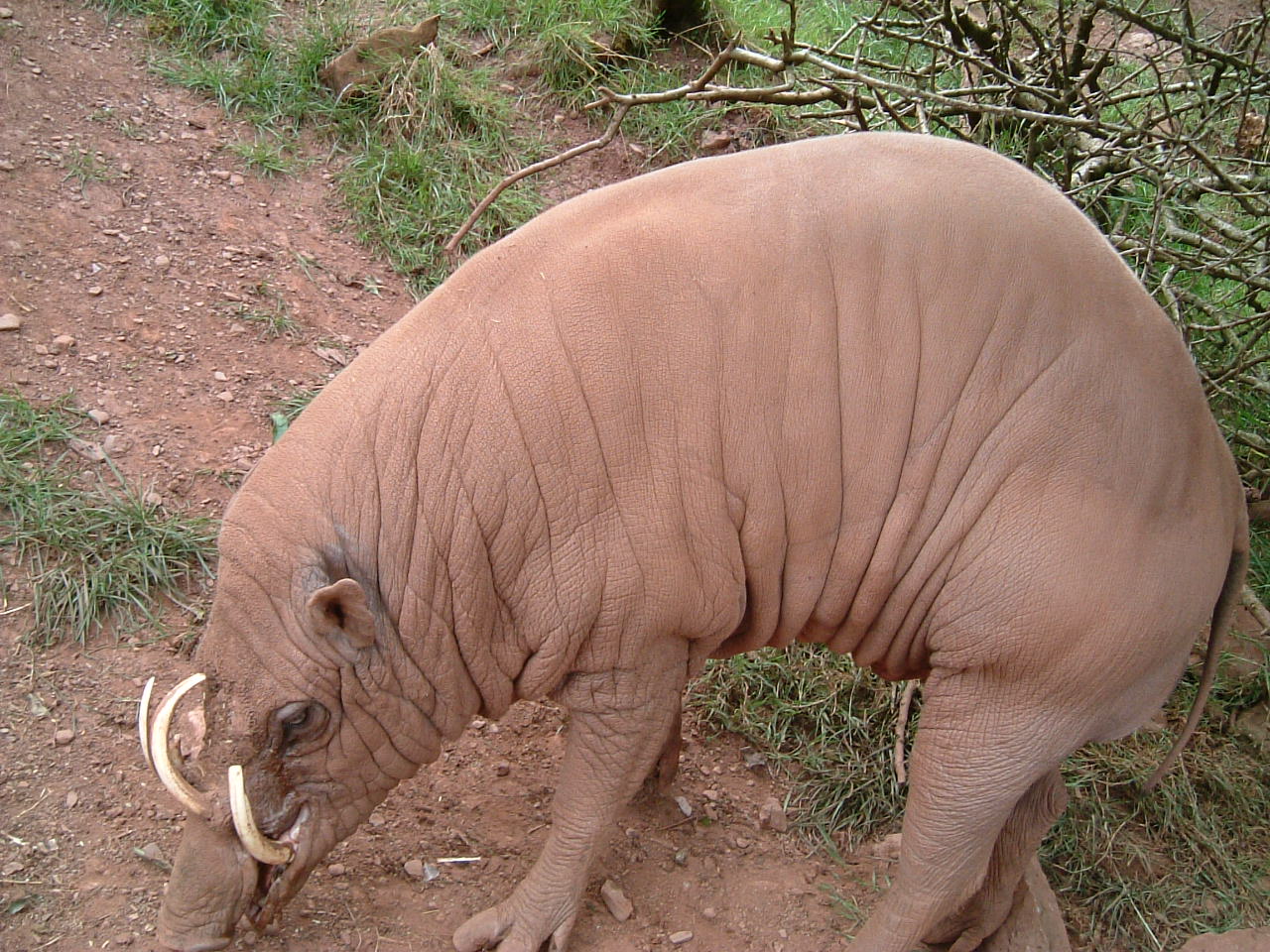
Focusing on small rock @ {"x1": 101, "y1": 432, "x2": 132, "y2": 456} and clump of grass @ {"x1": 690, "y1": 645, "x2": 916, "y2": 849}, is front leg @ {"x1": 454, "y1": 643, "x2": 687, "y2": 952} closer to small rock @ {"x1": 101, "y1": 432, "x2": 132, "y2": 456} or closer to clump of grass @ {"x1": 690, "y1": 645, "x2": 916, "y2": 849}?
clump of grass @ {"x1": 690, "y1": 645, "x2": 916, "y2": 849}

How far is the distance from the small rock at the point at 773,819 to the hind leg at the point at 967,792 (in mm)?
765

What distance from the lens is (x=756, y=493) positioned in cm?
315

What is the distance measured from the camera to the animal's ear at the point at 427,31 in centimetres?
659

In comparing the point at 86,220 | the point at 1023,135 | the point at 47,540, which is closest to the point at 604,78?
the point at 1023,135

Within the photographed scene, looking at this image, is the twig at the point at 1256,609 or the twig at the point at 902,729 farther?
the twig at the point at 1256,609

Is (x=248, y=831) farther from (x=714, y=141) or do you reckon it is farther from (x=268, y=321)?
(x=714, y=141)

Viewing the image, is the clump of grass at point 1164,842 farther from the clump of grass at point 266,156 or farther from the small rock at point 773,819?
the clump of grass at point 266,156

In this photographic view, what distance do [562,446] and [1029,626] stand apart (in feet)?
4.38

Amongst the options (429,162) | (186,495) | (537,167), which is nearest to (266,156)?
(429,162)

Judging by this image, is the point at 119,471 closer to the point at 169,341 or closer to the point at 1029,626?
the point at 169,341

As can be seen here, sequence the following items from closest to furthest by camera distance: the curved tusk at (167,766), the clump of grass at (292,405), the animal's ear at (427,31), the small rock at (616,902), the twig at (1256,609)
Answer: the curved tusk at (167,766), the small rock at (616,902), the twig at (1256,609), the clump of grass at (292,405), the animal's ear at (427,31)

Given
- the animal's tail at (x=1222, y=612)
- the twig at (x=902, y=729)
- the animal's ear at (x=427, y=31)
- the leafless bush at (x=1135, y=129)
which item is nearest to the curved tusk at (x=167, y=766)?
the leafless bush at (x=1135, y=129)

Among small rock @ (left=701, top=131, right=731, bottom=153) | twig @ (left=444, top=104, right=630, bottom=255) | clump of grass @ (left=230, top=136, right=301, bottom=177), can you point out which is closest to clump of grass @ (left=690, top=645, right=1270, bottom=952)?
twig @ (left=444, top=104, right=630, bottom=255)

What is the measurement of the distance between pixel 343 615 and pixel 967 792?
6.01 ft
